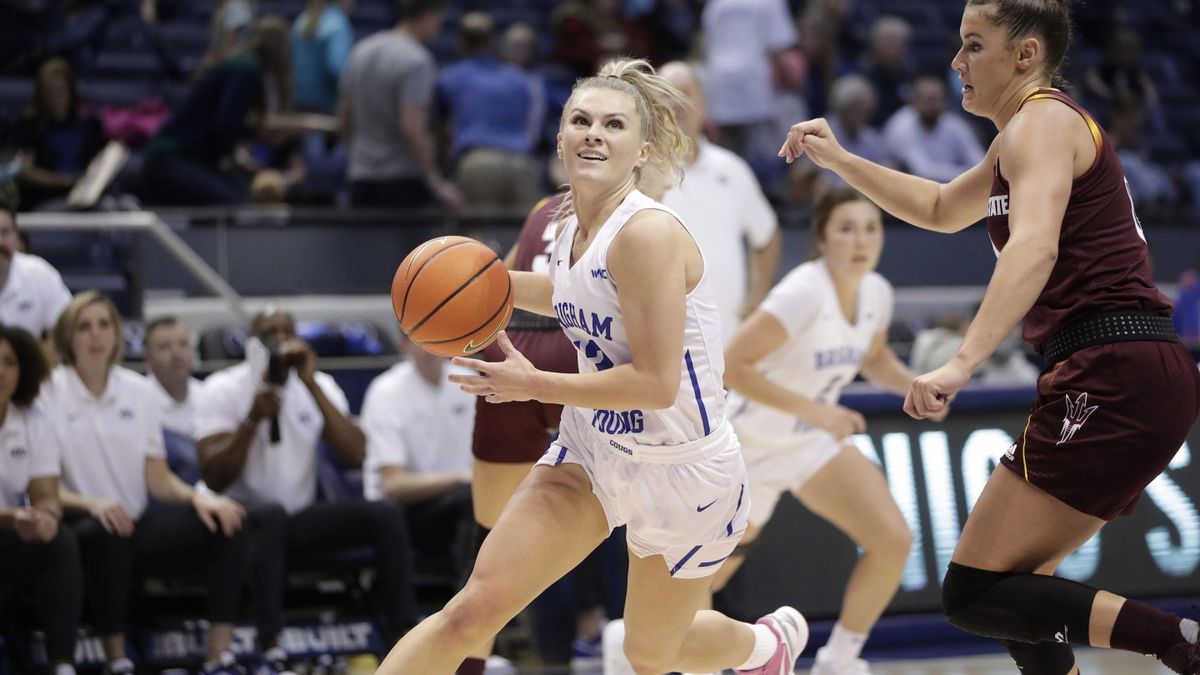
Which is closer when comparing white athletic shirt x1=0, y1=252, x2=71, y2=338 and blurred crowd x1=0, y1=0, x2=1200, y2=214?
white athletic shirt x1=0, y1=252, x2=71, y2=338

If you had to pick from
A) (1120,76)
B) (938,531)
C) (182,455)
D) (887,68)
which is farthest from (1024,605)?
(1120,76)

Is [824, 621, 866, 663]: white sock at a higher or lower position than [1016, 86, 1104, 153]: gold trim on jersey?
lower

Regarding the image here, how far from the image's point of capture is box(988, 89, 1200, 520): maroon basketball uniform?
142 inches

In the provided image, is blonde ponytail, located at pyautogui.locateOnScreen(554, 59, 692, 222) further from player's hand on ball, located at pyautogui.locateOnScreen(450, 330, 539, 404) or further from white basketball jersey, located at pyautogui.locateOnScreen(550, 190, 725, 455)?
player's hand on ball, located at pyautogui.locateOnScreen(450, 330, 539, 404)

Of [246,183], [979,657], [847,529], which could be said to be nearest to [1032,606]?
[847,529]

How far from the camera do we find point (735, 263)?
6.67 meters

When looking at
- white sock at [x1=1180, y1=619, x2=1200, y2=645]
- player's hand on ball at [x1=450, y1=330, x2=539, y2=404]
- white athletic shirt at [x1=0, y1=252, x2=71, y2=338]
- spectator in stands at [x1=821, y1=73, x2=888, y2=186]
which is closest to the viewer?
player's hand on ball at [x1=450, y1=330, x2=539, y2=404]

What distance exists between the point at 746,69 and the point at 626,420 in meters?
7.22

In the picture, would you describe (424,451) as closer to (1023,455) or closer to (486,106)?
(486,106)

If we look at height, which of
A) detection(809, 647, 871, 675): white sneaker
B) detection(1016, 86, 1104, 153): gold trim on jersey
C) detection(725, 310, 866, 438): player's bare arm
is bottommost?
detection(809, 647, 871, 675): white sneaker

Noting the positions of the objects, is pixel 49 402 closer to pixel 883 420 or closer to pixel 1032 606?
pixel 883 420

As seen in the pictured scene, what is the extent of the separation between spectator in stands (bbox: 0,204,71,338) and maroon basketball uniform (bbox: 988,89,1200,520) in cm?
455

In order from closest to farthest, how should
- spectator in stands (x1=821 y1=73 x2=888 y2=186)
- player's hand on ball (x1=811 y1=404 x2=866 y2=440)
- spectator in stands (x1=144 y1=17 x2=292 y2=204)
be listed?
player's hand on ball (x1=811 y1=404 x2=866 y2=440)
spectator in stands (x1=144 y1=17 x2=292 y2=204)
spectator in stands (x1=821 y1=73 x2=888 y2=186)

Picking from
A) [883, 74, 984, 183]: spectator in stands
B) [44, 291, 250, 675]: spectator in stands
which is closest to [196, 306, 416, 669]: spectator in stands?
[44, 291, 250, 675]: spectator in stands
